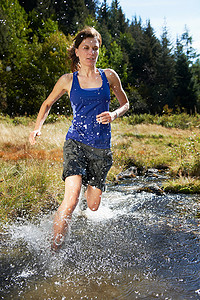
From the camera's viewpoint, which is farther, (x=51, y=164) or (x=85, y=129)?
(x=51, y=164)

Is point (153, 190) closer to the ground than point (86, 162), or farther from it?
closer to the ground

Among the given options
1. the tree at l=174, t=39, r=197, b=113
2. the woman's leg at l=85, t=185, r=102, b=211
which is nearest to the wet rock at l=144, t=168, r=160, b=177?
the woman's leg at l=85, t=185, r=102, b=211

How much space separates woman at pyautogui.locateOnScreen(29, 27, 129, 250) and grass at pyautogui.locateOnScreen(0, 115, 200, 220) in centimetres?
130

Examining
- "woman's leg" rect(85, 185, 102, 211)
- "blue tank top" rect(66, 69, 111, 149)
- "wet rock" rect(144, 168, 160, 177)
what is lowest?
"wet rock" rect(144, 168, 160, 177)

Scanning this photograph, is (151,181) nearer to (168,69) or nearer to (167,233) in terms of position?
(167,233)

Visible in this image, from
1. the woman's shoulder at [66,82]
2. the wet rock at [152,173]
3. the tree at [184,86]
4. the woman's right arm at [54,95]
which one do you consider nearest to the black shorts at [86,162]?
the woman's right arm at [54,95]

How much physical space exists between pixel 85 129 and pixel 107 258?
4.03 feet

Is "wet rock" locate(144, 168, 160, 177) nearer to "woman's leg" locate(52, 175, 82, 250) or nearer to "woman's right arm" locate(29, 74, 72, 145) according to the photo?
"woman's right arm" locate(29, 74, 72, 145)

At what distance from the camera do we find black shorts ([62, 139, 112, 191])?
2766 millimetres

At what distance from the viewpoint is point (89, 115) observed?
2840mm

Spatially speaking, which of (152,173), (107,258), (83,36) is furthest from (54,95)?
(152,173)

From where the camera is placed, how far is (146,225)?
3.64m

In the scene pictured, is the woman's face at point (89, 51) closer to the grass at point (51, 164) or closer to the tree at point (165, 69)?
the grass at point (51, 164)

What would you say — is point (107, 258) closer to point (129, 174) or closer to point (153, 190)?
point (153, 190)
